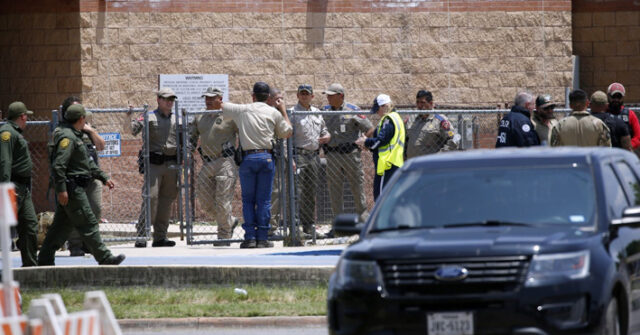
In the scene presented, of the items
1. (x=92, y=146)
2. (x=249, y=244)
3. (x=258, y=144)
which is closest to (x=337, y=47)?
(x=258, y=144)

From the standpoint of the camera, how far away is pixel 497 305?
23.9ft

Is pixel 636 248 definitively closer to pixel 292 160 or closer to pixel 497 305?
pixel 497 305

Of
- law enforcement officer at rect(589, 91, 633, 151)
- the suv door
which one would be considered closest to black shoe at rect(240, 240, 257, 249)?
law enforcement officer at rect(589, 91, 633, 151)

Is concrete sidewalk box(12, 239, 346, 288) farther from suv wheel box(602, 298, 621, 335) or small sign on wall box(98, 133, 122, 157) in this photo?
suv wheel box(602, 298, 621, 335)

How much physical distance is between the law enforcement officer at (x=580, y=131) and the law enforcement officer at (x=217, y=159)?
4.71 meters

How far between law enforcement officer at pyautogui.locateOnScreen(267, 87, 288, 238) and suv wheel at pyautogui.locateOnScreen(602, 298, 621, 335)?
30.2 ft

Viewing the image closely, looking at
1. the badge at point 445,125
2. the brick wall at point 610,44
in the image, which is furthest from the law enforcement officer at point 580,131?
the brick wall at point 610,44

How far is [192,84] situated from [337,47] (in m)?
Answer: 2.80

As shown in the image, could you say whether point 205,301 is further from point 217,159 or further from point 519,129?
point 217,159

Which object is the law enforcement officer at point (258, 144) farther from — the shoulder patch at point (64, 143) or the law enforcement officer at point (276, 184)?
the shoulder patch at point (64, 143)

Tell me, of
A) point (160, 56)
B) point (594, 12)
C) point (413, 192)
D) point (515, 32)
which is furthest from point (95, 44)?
point (413, 192)

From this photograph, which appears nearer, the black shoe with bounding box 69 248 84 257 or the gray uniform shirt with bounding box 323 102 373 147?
the black shoe with bounding box 69 248 84 257

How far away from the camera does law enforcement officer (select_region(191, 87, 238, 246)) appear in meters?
16.8

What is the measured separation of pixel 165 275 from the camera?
12859mm
